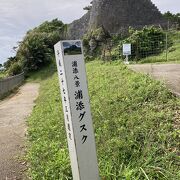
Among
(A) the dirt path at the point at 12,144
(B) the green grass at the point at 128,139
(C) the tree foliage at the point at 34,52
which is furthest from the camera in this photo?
(C) the tree foliage at the point at 34,52

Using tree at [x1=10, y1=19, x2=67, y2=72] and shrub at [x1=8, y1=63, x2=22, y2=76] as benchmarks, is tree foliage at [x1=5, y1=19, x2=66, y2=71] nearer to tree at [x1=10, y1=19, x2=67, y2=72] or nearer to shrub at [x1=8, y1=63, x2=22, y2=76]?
tree at [x1=10, y1=19, x2=67, y2=72]

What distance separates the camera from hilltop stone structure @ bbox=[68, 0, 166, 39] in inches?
1211

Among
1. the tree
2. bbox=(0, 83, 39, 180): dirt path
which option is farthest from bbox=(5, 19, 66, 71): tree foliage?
bbox=(0, 83, 39, 180): dirt path

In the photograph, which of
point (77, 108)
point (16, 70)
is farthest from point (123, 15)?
point (77, 108)

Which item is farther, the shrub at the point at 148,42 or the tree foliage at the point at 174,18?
the tree foliage at the point at 174,18

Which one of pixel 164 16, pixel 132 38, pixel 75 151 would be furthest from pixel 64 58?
pixel 164 16

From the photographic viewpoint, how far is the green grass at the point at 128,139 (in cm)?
436

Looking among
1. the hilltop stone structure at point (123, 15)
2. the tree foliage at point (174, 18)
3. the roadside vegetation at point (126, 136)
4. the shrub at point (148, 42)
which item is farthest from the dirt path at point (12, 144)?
the tree foliage at point (174, 18)

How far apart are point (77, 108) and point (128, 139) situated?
5.33 feet

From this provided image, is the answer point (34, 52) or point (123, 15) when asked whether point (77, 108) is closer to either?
point (123, 15)

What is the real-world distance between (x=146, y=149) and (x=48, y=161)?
5.43 feet

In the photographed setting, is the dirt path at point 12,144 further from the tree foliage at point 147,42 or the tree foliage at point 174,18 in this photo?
the tree foliage at point 174,18

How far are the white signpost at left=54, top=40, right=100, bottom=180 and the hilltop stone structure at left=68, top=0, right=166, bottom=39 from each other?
2688 centimetres

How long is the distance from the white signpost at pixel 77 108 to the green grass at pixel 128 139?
2.34 ft
